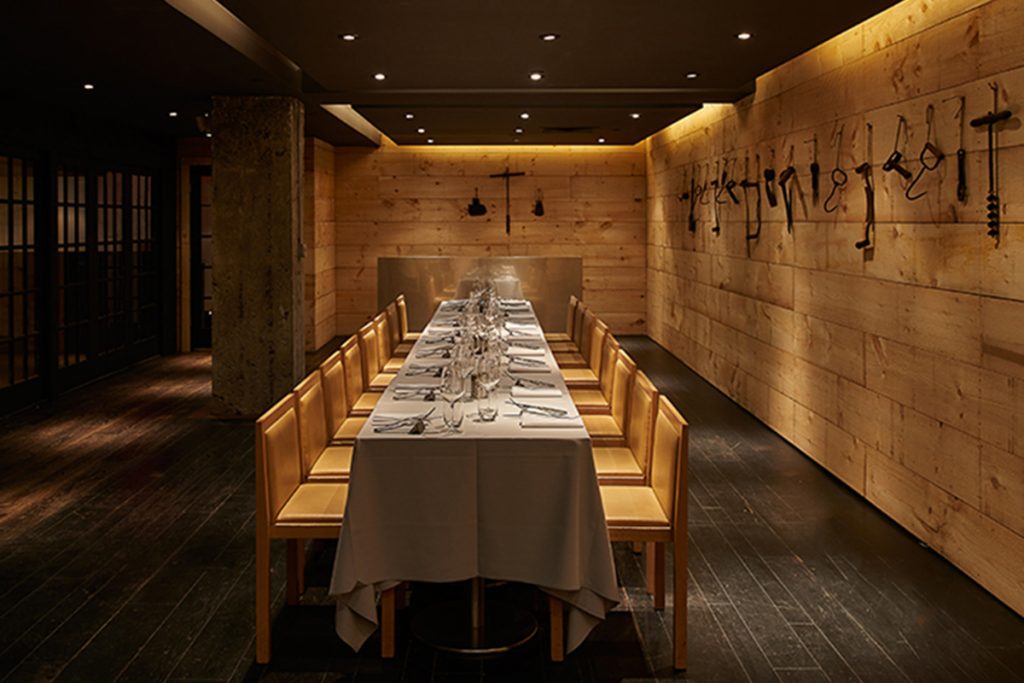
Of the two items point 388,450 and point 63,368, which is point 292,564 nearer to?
point 388,450

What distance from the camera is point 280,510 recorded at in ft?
12.7

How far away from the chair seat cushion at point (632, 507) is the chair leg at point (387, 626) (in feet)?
2.78

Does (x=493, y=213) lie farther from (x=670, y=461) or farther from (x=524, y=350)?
(x=670, y=461)

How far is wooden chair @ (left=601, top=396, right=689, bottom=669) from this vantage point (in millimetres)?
3664

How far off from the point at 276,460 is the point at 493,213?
35.3 ft

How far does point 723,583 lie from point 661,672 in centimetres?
99

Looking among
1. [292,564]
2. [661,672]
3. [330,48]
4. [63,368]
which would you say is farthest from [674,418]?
[63,368]

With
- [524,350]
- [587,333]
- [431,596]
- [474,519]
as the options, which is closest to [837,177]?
[524,350]

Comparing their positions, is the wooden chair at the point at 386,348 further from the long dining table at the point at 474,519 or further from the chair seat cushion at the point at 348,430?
the long dining table at the point at 474,519

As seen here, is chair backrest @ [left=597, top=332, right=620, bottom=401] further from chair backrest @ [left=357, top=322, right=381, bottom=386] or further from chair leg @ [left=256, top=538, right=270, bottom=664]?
chair leg @ [left=256, top=538, right=270, bottom=664]

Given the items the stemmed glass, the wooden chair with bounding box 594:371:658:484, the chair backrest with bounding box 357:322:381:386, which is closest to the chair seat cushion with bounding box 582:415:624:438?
the wooden chair with bounding box 594:371:658:484

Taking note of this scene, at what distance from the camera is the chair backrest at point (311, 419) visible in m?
4.35

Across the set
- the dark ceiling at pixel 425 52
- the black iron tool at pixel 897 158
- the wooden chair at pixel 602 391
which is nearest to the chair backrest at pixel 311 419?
the wooden chair at pixel 602 391

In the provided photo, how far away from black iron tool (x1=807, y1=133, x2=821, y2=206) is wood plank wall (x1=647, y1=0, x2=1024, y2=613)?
70 millimetres
